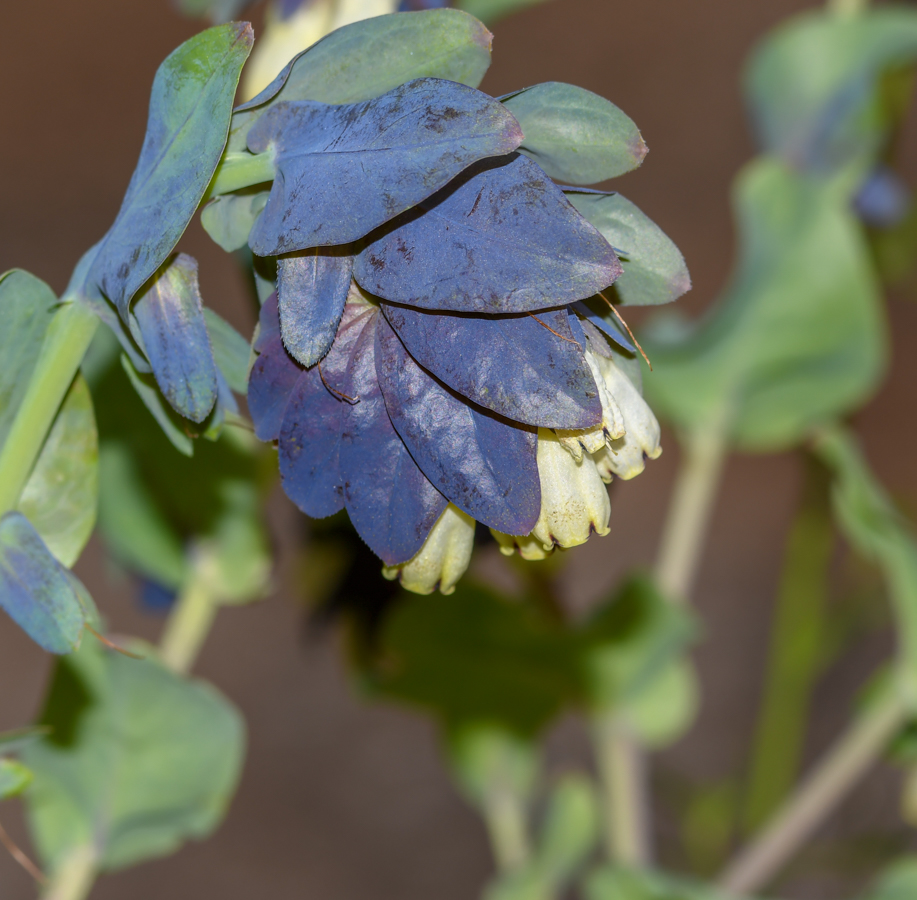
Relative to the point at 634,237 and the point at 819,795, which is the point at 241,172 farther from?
the point at 819,795

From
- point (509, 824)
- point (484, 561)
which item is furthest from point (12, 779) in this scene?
point (484, 561)

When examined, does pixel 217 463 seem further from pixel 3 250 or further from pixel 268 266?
pixel 3 250

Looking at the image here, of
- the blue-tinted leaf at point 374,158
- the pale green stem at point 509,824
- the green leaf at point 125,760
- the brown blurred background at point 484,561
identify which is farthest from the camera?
the brown blurred background at point 484,561

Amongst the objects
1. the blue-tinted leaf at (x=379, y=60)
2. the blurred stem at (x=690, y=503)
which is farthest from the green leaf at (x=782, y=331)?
the blue-tinted leaf at (x=379, y=60)

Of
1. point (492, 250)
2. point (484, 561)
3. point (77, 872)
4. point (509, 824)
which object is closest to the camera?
point (492, 250)

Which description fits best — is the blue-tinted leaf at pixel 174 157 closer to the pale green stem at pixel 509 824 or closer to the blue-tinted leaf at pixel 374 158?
the blue-tinted leaf at pixel 374 158
